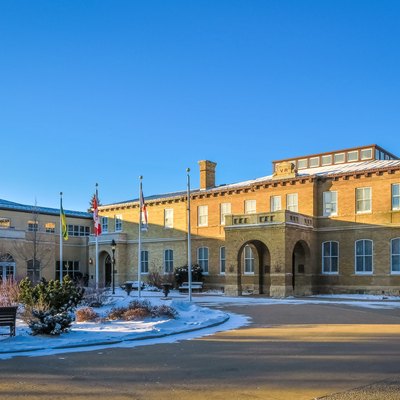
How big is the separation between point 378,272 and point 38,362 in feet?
95.8

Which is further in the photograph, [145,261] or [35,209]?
[35,209]

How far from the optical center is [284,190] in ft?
135

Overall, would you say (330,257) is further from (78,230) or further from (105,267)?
(78,230)

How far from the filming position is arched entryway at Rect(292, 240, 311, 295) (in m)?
38.3

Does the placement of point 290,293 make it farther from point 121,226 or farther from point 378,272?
point 121,226

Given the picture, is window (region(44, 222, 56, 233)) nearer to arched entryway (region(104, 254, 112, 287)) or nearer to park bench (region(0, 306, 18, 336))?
arched entryway (region(104, 254, 112, 287))

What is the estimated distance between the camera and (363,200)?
37.5 m

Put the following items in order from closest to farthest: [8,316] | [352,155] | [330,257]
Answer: [8,316], [330,257], [352,155]

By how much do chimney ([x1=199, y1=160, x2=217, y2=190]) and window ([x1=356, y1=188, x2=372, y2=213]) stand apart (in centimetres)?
1546

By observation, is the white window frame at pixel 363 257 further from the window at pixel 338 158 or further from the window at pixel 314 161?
the window at pixel 314 161

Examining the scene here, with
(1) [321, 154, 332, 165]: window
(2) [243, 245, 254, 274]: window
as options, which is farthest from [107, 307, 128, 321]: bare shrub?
(1) [321, 154, 332, 165]: window

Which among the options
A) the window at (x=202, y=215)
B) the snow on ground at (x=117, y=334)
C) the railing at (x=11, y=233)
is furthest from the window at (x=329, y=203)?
the railing at (x=11, y=233)

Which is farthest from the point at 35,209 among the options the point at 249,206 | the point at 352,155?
the point at 352,155

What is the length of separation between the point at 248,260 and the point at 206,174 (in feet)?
32.3
